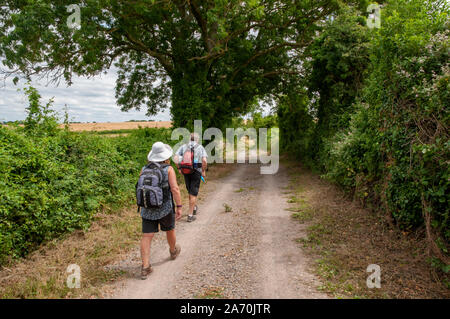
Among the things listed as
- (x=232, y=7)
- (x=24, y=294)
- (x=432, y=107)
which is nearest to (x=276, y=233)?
(x=432, y=107)

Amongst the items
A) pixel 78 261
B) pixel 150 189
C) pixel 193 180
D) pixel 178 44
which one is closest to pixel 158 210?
pixel 150 189

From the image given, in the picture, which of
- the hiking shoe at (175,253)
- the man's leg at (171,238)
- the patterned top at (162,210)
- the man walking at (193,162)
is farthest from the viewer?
the man walking at (193,162)

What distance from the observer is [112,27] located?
12055 millimetres

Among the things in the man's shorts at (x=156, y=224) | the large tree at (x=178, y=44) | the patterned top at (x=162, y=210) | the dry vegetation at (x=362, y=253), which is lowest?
the dry vegetation at (x=362, y=253)

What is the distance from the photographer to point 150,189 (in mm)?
4129

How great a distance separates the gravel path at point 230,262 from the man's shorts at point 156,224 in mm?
727

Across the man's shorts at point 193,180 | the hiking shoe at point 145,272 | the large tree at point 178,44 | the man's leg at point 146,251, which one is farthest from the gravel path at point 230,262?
the large tree at point 178,44

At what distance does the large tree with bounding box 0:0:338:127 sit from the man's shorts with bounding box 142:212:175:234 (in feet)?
28.3

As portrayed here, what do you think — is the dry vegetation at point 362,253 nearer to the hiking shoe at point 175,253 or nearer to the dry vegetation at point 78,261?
the hiking shoe at point 175,253

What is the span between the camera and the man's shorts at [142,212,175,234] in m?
4.39

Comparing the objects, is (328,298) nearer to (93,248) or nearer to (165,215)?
(165,215)

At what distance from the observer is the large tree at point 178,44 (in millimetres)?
9758

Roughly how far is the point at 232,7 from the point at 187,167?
825 cm

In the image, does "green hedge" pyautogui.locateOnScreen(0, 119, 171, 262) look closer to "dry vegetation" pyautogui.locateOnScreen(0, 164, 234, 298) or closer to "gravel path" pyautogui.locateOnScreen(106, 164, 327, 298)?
"dry vegetation" pyautogui.locateOnScreen(0, 164, 234, 298)
